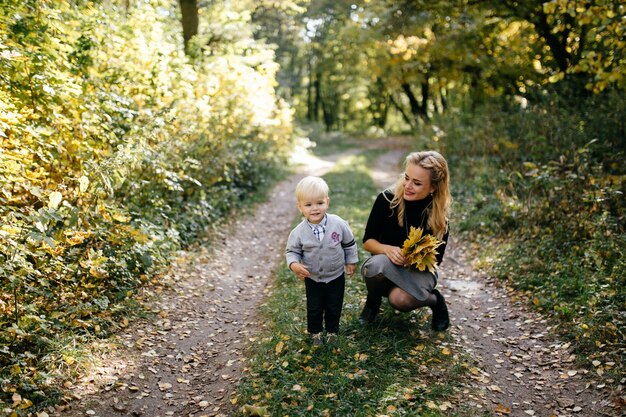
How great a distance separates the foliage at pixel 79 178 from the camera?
14.3ft

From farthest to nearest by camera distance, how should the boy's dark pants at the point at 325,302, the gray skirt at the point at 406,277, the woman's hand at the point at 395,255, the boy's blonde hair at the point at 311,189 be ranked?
the gray skirt at the point at 406,277, the woman's hand at the point at 395,255, the boy's dark pants at the point at 325,302, the boy's blonde hair at the point at 311,189

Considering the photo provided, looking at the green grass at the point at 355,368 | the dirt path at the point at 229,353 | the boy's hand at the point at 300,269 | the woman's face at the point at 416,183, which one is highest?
the woman's face at the point at 416,183

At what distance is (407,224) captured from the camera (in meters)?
4.84

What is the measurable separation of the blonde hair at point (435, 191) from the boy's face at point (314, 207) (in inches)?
35.0

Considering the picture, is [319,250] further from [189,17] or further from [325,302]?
[189,17]

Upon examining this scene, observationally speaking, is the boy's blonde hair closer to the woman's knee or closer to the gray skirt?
the gray skirt

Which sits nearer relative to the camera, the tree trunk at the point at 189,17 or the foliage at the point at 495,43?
the foliage at the point at 495,43

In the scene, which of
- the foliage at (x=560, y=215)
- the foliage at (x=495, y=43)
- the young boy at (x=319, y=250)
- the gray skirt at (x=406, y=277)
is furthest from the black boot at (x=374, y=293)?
the foliage at (x=495, y=43)

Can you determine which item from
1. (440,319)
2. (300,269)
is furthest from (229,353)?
(440,319)

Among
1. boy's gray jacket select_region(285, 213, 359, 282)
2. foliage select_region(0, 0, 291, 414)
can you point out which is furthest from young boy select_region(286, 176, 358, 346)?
foliage select_region(0, 0, 291, 414)

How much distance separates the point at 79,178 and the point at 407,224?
147 inches

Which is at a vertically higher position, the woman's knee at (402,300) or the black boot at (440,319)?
the woman's knee at (402,300)

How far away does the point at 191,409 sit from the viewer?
421 centimetres

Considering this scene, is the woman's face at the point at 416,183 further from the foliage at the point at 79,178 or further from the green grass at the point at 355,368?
the foliage at the point at 79,178
